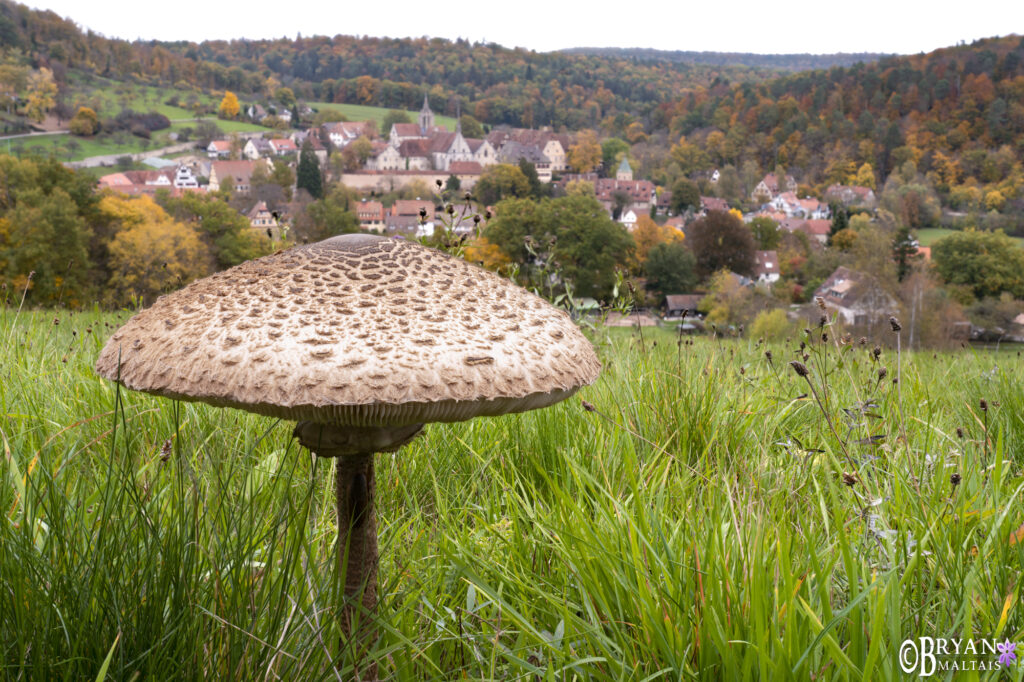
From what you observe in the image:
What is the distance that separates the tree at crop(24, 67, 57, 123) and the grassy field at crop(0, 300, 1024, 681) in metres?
136

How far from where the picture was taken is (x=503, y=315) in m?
2.02

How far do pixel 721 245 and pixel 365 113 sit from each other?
129 metres

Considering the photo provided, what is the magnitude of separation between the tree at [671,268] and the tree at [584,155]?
80.5 m

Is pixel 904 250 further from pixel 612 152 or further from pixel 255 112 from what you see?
pixel 255 112

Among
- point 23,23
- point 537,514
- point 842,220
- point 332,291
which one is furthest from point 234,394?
point 23,23

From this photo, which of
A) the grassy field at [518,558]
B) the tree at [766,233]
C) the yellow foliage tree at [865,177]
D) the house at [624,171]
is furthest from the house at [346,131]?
the grassy field at [518,558]

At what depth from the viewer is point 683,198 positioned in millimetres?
122250

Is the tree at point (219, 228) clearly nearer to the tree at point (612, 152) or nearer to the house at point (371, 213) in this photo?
the house at point (371, 213)

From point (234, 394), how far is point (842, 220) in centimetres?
10770

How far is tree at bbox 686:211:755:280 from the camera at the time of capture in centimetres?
8138

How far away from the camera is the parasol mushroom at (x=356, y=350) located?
161 centimetres

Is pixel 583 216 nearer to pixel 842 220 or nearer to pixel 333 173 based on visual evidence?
pixel 842 220

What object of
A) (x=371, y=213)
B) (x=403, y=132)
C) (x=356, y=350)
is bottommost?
(x=371, y=213)

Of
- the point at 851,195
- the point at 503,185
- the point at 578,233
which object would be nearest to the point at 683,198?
the point at 851,195
